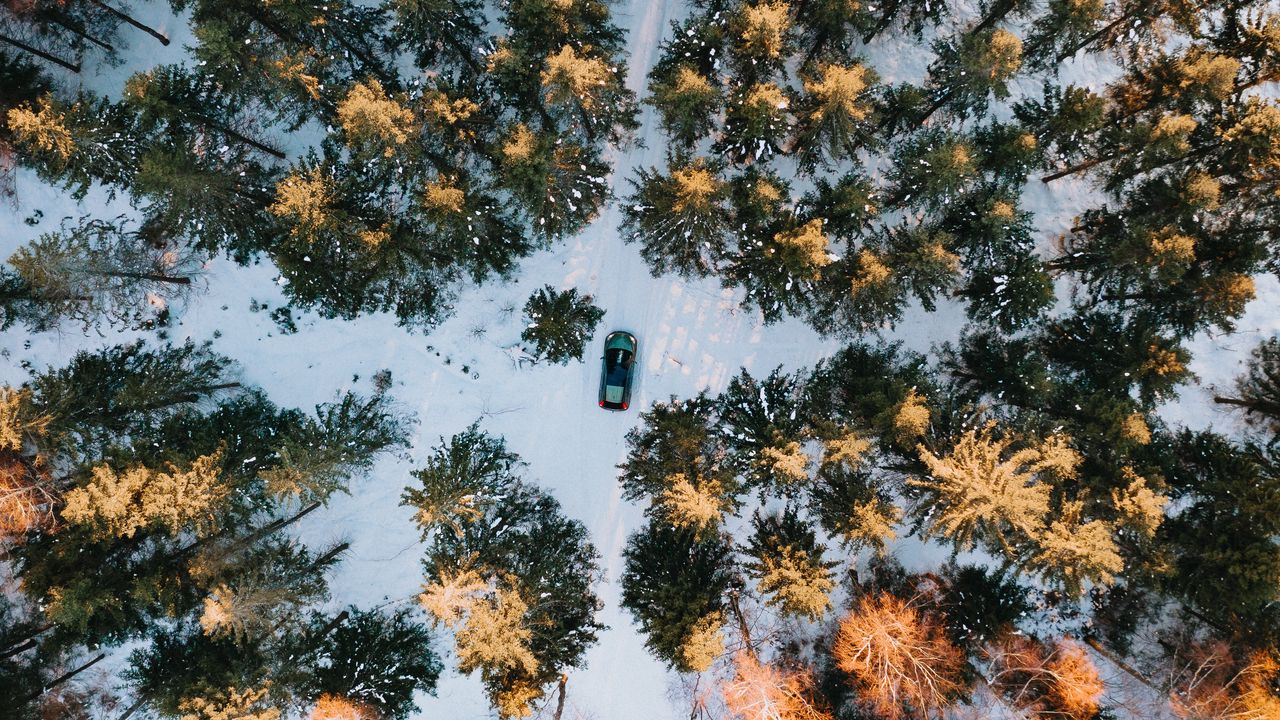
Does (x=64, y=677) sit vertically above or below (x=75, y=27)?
below

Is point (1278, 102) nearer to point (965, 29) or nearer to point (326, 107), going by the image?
point (965, 29)

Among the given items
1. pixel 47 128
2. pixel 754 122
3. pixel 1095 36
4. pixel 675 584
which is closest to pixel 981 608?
pixel 675 584

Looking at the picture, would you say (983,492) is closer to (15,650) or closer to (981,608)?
(981,608)

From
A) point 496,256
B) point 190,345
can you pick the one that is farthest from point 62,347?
point 496,256

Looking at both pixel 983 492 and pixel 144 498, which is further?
pixel 144 498

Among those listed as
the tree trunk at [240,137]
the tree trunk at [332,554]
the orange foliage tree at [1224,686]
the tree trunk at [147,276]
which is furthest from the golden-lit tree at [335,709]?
the orange foliage tree at [1224,686]

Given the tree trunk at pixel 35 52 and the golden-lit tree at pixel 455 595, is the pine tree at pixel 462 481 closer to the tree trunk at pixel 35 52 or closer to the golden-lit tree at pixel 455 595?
the golden-lit tree at pixel 455 595

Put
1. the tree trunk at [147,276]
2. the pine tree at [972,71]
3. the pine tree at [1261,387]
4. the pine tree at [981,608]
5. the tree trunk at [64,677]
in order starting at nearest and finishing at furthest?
the pine tree at [972,71], the tree trunk at [147,276], the pine tree at [981,608], the tree trunk at [64,677], the pine tree at [1261,387]
